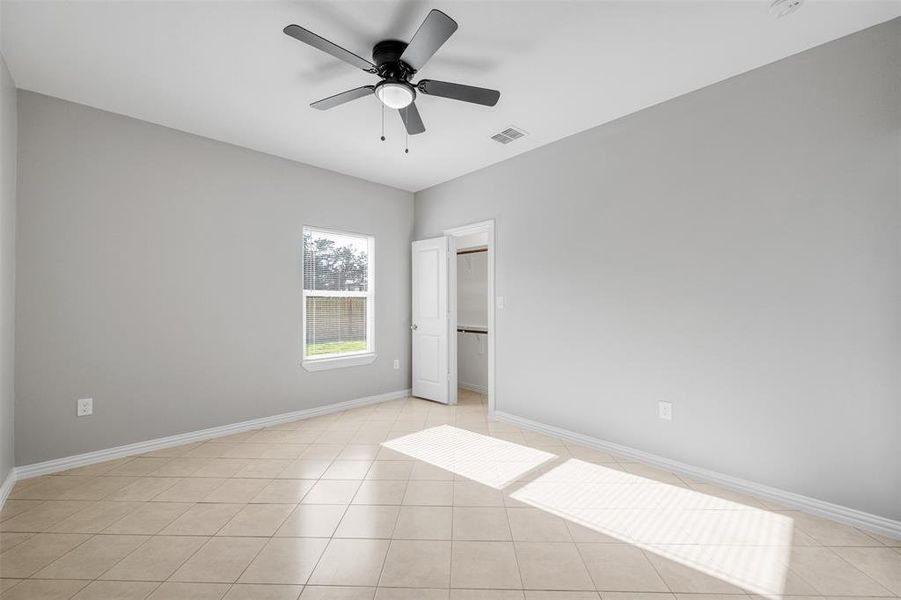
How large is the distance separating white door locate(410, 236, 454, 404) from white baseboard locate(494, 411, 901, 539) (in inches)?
65.5

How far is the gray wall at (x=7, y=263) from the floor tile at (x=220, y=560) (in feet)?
5.47

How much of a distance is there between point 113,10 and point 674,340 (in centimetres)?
402

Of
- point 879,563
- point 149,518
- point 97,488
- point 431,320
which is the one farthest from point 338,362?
point 879,563

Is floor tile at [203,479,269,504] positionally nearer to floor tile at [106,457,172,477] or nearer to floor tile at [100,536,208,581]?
floor tile at [100,536,208,581]

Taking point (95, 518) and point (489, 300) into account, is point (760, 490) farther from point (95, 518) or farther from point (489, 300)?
point (95, 518)

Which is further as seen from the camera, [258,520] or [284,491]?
[284,491]

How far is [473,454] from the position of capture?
10.3 feet

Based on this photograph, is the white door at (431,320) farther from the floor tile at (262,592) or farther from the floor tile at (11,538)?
the floor tile at (11,538)

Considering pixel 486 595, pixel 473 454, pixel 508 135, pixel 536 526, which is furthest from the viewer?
Answer: pixel 508 135

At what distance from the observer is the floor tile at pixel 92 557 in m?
1.73

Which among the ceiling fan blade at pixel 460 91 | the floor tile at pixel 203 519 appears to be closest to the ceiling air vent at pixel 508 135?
the ceiling fan blade at pixel 460 91

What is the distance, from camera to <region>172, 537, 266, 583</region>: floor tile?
A: 5.60 ft

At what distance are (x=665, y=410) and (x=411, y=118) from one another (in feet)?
9.32

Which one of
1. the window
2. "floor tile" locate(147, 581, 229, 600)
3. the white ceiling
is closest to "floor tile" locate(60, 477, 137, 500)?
"floor tile" locate(147, 581, 229, 600)
